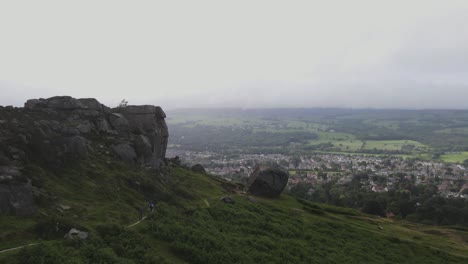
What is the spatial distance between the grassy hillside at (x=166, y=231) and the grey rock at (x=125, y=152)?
10.5 feet

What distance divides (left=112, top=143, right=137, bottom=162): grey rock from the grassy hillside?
10.5 feet

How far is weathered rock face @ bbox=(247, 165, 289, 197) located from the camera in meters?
73.7

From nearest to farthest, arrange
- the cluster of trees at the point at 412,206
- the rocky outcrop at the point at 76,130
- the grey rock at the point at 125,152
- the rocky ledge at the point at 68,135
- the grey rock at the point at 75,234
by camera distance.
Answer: the grey rock at the point at 75,234, the rocky ledge at the point at 68,135, the rocky outcrop at the point at 76,130, the grey rock at the point at 125,152, the cluster of trees at the point at 412,206

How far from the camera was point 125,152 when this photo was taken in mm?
54375

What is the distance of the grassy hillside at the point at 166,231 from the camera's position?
26438 millimetres

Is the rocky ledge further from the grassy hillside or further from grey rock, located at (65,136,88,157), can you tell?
the grassy hillside

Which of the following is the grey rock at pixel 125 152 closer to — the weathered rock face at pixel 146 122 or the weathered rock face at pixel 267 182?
the weathered rock face at pixel 146 122

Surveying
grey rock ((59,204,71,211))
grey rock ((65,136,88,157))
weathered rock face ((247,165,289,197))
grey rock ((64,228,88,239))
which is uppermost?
grey rock ((65,136,88,157))

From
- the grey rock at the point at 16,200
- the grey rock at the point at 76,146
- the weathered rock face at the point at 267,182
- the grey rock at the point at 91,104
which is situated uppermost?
the grey rock at the point at 91,104

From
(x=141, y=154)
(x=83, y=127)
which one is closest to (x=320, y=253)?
(x=141, y=154)

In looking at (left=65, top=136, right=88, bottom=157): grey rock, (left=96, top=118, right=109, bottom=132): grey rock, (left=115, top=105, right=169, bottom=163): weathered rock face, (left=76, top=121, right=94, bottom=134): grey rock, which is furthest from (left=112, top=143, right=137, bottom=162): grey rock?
(left=115, top=105, right=169, bottom=163): weathered rock face

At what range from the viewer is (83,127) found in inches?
2164

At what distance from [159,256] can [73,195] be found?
14150mm

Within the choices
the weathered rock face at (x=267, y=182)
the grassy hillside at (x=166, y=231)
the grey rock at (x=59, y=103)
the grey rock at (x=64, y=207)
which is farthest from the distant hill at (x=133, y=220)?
the weathered rock face at (x=267, y=182)
